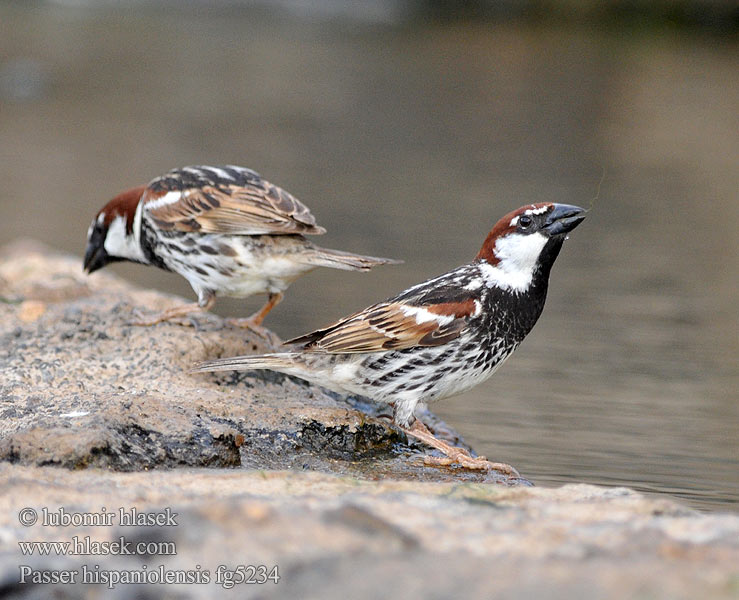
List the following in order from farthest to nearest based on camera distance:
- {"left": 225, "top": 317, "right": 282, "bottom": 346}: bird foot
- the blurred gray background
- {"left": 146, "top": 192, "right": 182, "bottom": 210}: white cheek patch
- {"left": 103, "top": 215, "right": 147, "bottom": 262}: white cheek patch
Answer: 1. the blurred gray background
2. {"left": 103, "top": 215, "right": 147, "bottom": 262}: white cheek patch
3. {"left": 146, "top": 192, "right": 182, "bottom": 210}: white cheek patch
4. {"left": 225, "top": 317, "right": 282, "bottom": 346}: bird foot

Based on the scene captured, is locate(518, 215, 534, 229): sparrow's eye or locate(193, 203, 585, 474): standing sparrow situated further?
locate(518, 215, 534, 229): sparrow's eye

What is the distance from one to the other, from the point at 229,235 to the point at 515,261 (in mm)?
1772

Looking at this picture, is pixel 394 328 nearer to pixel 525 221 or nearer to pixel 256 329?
pixel 525 221

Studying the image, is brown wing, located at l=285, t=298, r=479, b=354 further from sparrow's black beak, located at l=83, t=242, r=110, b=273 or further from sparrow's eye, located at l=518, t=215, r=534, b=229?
sparrow's black beak, located at l=83, t=242, r=110, b=273

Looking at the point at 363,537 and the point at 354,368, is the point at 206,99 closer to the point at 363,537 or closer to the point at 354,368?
the point at 354,368

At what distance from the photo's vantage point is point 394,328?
5.56 metres

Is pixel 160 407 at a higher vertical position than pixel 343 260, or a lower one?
lower

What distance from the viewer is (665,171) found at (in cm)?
1792

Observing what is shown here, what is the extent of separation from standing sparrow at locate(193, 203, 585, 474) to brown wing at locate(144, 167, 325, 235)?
1025 mm

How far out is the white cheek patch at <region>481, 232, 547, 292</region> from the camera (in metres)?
5.62

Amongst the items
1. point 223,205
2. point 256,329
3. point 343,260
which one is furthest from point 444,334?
point 223,205

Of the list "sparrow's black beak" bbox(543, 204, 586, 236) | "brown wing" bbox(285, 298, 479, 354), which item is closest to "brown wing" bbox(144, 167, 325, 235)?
"brown wing" bbox(285, 298, 479, 354)

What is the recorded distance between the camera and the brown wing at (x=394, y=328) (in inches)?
215

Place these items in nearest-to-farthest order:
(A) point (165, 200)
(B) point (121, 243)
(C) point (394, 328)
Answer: (C) point (394, 328), (A) point (165, 200), (B) point (121, 243)
